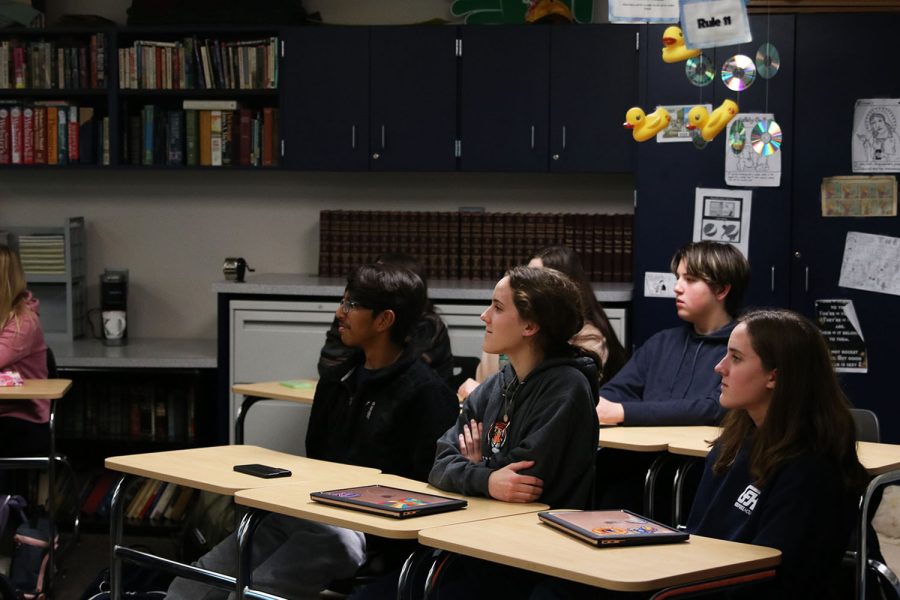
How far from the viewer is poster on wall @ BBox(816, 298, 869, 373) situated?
→ 5.23 metres

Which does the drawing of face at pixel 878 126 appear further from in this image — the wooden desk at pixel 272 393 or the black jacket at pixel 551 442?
the black jacket at pixel 551 442

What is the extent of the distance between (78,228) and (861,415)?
409 centimetres

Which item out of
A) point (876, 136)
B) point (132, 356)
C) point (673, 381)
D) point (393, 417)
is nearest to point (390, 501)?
point (393, 417)

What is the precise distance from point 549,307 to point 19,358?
254 centimetres

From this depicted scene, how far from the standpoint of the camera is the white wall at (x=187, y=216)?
625cm

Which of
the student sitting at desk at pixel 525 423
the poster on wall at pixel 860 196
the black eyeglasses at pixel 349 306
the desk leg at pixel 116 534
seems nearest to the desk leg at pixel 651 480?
the student sitting at desk at pixel 525 423

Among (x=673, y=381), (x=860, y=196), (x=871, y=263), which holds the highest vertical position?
(x=860, y=196)

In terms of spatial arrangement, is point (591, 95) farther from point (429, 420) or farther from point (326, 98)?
point (429, 420)

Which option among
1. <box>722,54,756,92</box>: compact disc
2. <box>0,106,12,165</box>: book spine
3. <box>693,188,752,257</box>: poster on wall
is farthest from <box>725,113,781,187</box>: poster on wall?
<box>0,106,12,165</box>: book spine

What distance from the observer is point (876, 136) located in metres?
5.14

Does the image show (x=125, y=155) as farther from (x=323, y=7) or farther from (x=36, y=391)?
(x=36, y=391)

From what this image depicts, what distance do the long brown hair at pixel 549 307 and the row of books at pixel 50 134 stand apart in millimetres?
3627

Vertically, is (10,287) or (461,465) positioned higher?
(10,287)

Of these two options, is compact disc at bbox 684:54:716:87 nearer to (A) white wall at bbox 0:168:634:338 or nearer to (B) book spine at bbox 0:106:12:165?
(A) white wall at bbox 0:168:634:338
